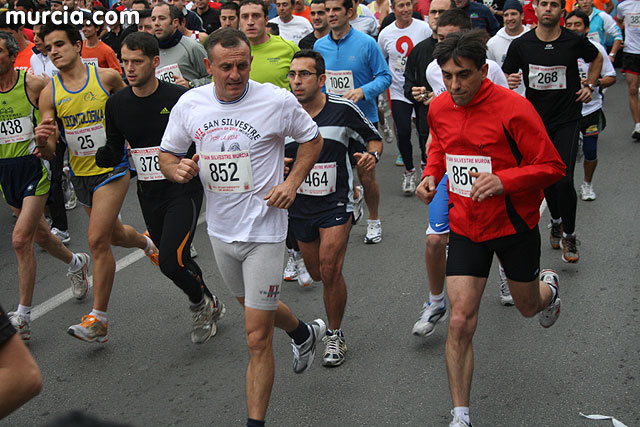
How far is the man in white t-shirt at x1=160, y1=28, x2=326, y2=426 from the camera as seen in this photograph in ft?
13.0

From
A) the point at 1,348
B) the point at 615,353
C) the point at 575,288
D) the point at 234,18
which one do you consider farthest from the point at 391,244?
the point at 1,348

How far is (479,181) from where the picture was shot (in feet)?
12.7

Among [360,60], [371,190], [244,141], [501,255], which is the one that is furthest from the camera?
[360,60]

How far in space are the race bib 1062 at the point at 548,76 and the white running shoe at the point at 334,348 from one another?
275cm

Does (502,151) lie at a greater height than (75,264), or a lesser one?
greater

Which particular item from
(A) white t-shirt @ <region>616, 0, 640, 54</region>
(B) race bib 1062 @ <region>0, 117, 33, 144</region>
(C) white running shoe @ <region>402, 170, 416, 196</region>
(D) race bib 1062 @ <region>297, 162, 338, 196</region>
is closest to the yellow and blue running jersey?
(B) race bib 1062 @ <region>0, 117, 33, 144</region>

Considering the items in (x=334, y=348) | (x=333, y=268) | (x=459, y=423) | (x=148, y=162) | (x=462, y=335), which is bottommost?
(x=334, y=348)

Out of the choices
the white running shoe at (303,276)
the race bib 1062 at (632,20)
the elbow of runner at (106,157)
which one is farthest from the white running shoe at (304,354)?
the race bib 1062 at (632,20)

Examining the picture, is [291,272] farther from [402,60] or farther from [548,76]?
[402,60]

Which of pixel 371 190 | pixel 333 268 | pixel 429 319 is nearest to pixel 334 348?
pixel 333 268

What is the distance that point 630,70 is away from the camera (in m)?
11.0

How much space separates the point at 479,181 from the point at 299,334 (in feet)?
4.84

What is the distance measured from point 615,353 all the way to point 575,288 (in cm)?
116

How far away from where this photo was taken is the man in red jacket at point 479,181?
12.9 ft
